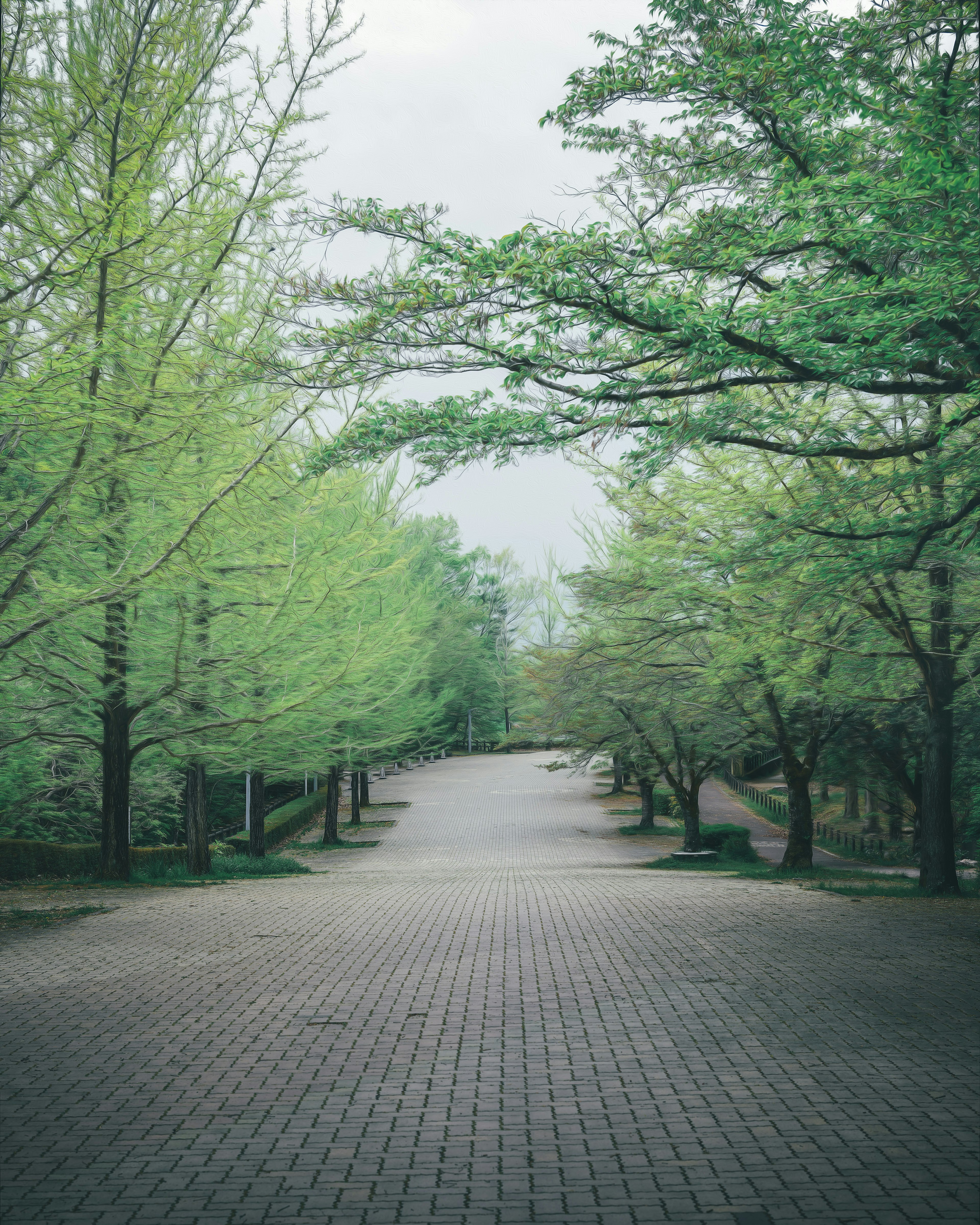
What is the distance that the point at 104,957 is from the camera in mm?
9008

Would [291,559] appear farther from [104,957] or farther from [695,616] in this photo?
[695,616]

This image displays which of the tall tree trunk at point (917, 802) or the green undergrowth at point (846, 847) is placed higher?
the tall tree trunk at point (917, 802)

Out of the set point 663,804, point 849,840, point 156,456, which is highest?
point 156,456

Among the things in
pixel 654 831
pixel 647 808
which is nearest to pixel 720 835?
pixel 654 831

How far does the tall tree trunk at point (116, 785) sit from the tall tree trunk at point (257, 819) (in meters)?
7.17

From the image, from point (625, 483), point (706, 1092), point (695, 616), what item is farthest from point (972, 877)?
point (706, 1092)

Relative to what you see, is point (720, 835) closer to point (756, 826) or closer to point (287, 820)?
point (756, 826)

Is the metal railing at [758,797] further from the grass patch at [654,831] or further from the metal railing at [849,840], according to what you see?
the grass patch at [654,831]

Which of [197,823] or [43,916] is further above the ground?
[197,823]

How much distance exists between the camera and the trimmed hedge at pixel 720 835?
2397 centimetres

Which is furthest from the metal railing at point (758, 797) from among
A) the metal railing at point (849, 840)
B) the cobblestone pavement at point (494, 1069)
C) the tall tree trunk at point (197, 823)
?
the cobblestone pavement at point (494, 1069)

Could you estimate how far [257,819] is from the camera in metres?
23.5

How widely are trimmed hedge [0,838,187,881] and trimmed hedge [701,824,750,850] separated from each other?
12.9 m

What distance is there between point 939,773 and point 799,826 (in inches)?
215
